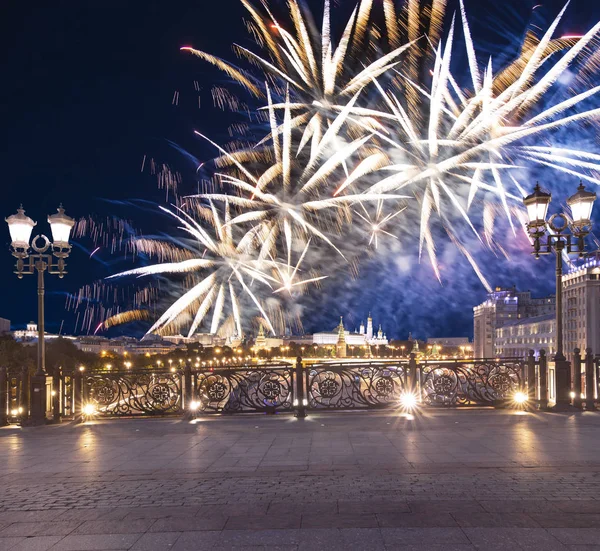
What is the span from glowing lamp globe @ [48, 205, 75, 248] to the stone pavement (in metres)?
6.03

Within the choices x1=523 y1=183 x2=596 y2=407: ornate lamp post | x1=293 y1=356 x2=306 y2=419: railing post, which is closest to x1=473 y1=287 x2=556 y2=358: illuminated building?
x1=523 y1=183 x2=596 y2=407: ornate lamp post

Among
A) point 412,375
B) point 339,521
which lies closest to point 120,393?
point 412,375

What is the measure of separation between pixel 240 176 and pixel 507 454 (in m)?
23.0

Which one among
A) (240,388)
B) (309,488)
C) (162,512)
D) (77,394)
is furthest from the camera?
(77,394)

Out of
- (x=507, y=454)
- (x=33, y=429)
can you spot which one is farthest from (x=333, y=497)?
(x=33, y=429)

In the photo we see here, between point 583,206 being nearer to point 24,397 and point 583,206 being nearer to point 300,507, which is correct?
point 300,507

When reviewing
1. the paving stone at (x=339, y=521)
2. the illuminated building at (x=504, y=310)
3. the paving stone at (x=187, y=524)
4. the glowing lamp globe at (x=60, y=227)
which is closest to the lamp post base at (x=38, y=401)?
the glowing lamp globe at (x=60, y=227)

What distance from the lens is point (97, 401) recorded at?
15.2m

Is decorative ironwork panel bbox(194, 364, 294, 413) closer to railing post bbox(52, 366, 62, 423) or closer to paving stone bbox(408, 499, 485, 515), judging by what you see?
railing post bbox(52, 366, 62, 423)

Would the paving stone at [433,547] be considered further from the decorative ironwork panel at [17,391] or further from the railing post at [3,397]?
the railing post at [3,397]

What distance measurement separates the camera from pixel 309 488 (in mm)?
7598

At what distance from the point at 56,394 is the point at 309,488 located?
9930mm

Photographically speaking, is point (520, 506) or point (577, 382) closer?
point (520, 506)

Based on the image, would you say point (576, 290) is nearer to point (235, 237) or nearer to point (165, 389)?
point (235, 237)
